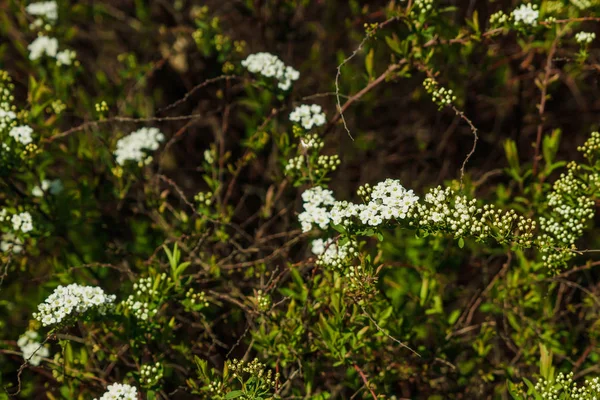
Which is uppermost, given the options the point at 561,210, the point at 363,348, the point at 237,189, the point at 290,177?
the point at 237,189

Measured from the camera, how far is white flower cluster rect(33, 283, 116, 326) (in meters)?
3.15

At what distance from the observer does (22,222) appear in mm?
3998

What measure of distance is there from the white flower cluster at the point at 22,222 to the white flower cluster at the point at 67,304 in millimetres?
850

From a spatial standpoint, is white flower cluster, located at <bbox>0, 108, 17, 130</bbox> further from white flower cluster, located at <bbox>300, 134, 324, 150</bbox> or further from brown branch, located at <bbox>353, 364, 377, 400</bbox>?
brown branch, located at <bbox>353, 364, 377, 400</bbox>

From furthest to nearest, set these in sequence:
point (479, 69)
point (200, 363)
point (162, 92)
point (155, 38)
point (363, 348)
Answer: point (162, 92) < point (155, 38) < point (479, 69) < point (363, 348) < point (200, 363)

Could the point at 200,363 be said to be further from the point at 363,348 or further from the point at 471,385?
the point at 471,385

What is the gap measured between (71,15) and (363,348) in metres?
4.20

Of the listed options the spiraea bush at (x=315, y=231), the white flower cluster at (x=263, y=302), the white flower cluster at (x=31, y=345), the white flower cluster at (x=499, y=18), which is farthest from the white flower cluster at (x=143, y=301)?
the white flower cluster at (x=499, y=18)

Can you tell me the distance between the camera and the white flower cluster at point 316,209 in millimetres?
3356

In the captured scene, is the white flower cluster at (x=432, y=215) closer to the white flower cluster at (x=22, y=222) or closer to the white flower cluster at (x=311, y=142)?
the white flower cluster at (x=311, y=142)

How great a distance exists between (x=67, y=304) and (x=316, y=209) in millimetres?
1467

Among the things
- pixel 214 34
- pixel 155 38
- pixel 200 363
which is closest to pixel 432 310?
pixel 200 363

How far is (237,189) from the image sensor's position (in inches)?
228

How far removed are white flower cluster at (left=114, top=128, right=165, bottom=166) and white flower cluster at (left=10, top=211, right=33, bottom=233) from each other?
28.1 inches
